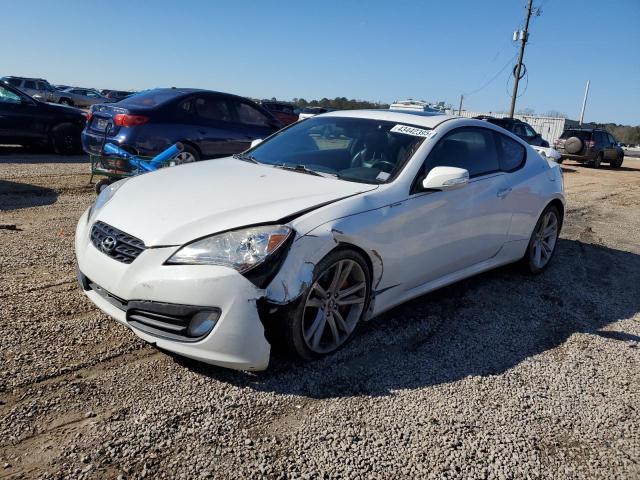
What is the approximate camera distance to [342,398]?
9.56 ft

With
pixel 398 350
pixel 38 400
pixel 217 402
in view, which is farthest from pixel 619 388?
pixel 38 400

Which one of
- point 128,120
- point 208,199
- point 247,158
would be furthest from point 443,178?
point 128,120

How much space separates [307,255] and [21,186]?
20.1 feet

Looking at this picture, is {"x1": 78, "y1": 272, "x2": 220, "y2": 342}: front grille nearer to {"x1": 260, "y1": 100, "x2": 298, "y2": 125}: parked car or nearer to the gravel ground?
the gravel ground

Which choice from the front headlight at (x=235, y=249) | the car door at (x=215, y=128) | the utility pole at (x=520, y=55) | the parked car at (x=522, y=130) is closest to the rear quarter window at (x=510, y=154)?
the front headlight at (x=235, y=249)

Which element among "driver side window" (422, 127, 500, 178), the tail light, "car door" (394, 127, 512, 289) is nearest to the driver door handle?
"car door" (394, 127, 512, 289)

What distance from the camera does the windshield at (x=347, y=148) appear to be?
3852 mm

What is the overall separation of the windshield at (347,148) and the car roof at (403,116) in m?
0.08

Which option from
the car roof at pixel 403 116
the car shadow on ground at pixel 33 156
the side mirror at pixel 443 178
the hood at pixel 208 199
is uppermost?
the car roof at pixel 403 116

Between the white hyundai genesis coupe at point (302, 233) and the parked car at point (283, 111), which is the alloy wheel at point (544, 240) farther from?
the parked car at point (283, 111)

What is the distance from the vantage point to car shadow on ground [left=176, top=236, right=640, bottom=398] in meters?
3.08

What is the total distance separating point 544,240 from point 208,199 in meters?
3.77

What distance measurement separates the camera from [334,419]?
2725 mm

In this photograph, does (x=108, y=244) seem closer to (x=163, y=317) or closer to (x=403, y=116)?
(x=163, y=317)
